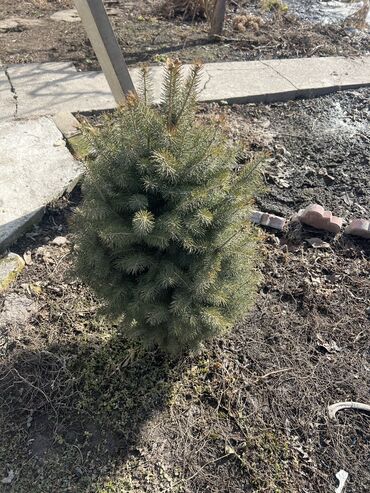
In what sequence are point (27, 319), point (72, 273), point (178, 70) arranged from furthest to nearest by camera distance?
point (27, 319) < point (72, 273) < point (178, 70)

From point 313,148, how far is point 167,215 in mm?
2907

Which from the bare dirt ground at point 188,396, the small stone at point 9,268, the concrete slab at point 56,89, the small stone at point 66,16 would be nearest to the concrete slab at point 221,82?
the concrete slab at point 56,89

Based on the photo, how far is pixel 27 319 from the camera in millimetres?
2512

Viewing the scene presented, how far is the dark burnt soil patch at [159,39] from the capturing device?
509 centimetres

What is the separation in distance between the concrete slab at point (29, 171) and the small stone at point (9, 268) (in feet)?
0.46

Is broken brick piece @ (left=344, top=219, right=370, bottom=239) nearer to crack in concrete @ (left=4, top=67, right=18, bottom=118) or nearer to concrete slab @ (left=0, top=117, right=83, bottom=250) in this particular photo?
concrete slab @ (left=0, top=117, right=83, bottom=250)

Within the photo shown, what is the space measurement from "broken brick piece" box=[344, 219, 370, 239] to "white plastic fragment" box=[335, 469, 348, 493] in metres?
1.73

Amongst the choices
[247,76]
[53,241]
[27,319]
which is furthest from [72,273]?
[247,76]

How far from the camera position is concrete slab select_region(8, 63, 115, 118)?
13.4ft

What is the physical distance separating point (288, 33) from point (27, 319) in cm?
541

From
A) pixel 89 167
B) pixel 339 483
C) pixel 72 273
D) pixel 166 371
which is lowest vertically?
pixel 339 483

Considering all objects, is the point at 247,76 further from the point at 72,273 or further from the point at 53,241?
the point at 72,273

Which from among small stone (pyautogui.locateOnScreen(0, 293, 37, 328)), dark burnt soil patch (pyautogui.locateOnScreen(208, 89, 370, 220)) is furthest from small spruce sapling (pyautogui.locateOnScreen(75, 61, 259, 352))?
dark burnt soil patch (pyautogui.locateOnScreen(208, 89, 370, 220))

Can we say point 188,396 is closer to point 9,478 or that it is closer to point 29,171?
point 9,478
